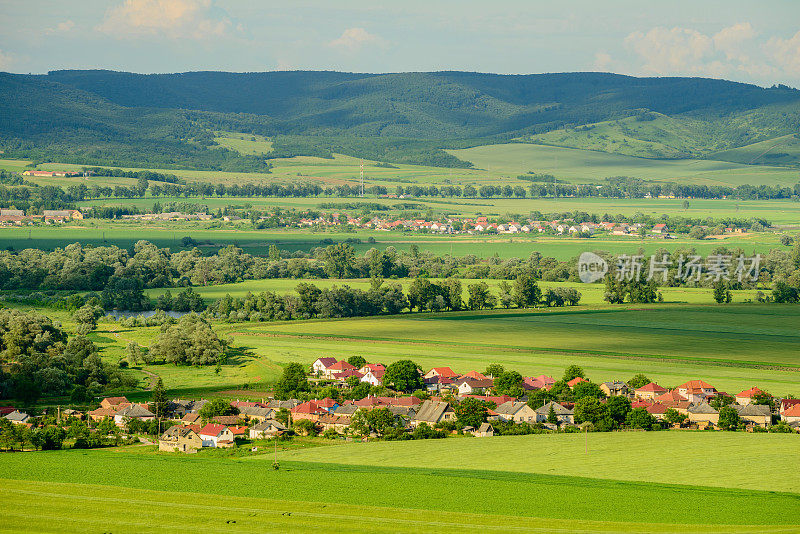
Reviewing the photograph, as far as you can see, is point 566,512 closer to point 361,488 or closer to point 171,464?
point 361,488

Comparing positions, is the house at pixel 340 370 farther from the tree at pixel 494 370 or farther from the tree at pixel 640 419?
the tree at pixel 640 419

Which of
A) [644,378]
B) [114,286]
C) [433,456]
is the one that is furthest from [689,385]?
[114,286]

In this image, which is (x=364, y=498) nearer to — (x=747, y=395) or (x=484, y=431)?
(x=484, y=431)

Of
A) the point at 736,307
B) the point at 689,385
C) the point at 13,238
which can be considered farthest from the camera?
the point at 13,238

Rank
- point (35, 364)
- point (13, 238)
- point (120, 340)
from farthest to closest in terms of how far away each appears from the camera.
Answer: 1. point (13, 238)
2. point (120, 340)
3. point (35, 364)

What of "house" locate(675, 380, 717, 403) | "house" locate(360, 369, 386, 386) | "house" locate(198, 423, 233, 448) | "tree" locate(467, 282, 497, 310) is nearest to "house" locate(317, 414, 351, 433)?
"house" locate(198, 423, 233, 448)

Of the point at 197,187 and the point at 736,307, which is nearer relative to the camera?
the point at 736,307

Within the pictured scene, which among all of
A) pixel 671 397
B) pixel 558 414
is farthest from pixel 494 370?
pixel 671 397
